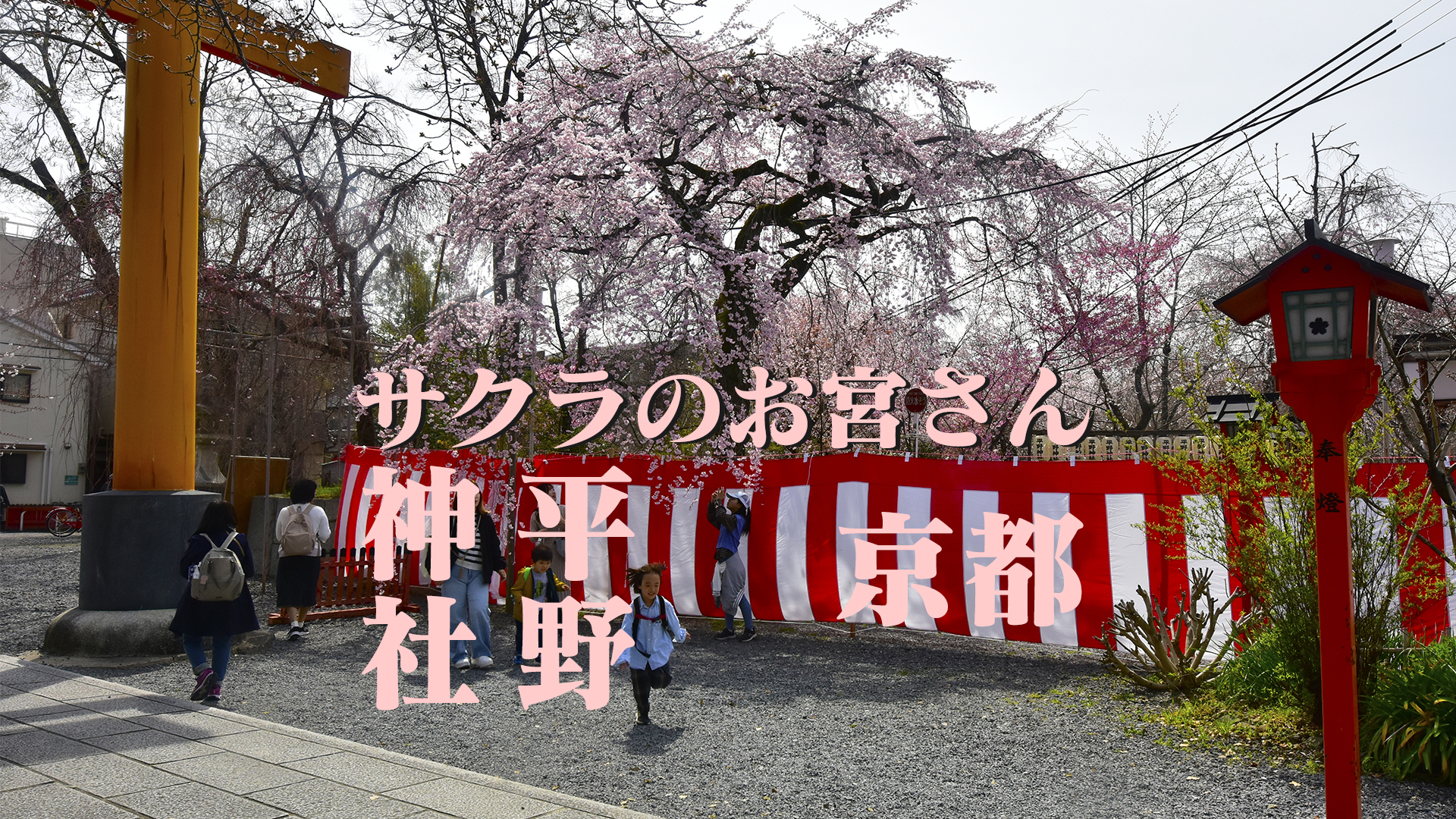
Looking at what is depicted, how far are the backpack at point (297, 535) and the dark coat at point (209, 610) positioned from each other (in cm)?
266

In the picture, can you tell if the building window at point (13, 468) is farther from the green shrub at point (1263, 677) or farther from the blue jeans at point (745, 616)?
the green shrub at point (1263, 677)

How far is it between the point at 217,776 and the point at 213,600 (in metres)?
2.60

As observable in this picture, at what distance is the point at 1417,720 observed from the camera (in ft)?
17.0

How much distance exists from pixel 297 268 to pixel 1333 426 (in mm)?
15774

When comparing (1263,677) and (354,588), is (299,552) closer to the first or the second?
(354,588)

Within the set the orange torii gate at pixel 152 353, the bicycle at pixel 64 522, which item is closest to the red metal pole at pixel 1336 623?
the orange torii gate at pixel 152 353

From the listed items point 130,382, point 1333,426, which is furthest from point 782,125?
point 1333,426

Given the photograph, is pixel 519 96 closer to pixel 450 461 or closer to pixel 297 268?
pixel 297 268

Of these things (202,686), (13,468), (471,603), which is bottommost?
(202,686)

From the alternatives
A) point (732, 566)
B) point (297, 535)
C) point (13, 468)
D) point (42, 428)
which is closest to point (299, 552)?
point (297, 535)

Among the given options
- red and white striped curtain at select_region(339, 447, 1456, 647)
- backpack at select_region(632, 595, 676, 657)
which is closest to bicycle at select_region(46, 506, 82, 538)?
red and white striped curtain at select_region(339, 447, 1456, 647)

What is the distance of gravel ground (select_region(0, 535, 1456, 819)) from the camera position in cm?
491

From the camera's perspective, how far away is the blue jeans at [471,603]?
29.2 ft

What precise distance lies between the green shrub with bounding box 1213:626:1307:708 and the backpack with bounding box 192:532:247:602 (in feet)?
24.7
